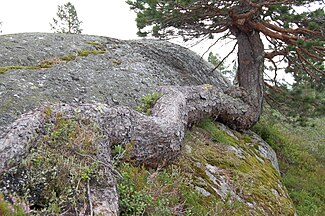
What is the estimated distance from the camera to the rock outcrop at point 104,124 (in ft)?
9.77

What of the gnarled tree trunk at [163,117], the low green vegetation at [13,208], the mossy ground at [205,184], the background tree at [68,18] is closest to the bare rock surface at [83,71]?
the gnarled tree trunk at [163,117]

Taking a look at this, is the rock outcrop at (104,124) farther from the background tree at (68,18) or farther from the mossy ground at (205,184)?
the background tree at (68,18)

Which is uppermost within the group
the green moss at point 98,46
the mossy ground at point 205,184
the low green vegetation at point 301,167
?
the green moss at point 98,46

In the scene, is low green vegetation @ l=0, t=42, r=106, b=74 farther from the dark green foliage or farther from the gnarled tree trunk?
the dark green foliage

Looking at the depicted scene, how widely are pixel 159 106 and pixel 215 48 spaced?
444 cm

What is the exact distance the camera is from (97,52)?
862 centimetres

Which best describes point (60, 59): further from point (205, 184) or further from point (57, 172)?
point (57, 172)

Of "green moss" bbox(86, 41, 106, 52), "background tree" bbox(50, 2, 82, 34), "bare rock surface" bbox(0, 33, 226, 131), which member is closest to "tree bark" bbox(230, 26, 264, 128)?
"bare rock surface" bbox(0, 33, 226, 131)

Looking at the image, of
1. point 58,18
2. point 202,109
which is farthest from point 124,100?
point 58,18

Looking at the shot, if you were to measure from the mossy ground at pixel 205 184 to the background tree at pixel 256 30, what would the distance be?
274 centimetres

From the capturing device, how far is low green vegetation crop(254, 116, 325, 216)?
796cm

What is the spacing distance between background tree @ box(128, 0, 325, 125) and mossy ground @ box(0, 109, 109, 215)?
4.74m

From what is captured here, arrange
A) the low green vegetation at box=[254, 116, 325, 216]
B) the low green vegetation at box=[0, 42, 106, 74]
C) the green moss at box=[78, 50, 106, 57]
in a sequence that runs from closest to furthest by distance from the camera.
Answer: the low green vegetation at box=[0, 42, 106, 74], the low green vegetation at box=[254, 116, 325, 216], the green moss at box=[78, 50, 106, 57]

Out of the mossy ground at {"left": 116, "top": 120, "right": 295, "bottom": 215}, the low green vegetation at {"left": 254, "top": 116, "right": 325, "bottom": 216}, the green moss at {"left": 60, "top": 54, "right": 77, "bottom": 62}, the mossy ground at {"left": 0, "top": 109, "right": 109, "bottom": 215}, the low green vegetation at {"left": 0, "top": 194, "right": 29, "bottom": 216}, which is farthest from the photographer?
the low green vegetation at {"left": 254, "top": 116, "right": 325, "bottom": 216}
